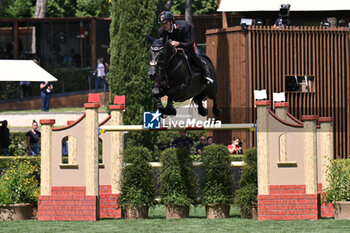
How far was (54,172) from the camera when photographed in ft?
47.9

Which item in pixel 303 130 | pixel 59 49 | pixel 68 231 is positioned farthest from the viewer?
pixel 59 49

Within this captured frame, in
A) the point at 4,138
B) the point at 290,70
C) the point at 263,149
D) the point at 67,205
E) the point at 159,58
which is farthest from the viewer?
the point at 290,70

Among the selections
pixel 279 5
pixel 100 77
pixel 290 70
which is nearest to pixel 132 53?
pixel 290 70

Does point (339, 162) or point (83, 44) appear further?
point (83, 44)

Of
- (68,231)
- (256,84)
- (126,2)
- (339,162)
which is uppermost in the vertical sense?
(126,2)

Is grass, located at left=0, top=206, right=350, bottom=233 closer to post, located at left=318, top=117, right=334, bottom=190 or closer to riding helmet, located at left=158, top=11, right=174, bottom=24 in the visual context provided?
post, located at left=318, top=117, right=334, bottom=190

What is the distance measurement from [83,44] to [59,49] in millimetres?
1316

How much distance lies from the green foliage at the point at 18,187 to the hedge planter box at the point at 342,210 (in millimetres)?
5036

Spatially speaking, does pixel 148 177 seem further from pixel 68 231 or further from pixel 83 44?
pixel 83 44

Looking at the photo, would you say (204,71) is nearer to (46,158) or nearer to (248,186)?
(248,186)

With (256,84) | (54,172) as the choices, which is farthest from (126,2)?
(54,172)

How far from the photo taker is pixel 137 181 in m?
14.5

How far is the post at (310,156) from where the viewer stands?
13.9 m

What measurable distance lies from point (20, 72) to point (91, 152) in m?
9.90
